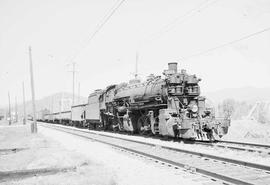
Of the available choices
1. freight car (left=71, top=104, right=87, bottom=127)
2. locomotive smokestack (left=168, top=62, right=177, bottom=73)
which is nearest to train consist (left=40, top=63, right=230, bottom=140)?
locomotive smokestack (left=168, top=62, right=177, bottom=73)

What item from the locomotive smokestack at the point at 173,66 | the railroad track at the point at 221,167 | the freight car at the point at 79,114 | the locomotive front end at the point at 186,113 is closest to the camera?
the railroad track at the point at 221,167

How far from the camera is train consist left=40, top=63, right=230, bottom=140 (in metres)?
17.2

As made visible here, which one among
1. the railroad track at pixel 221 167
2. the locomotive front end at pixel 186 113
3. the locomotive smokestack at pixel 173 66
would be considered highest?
the locomotive smokestack at pixel 173 66

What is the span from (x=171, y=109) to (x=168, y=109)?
17 cm

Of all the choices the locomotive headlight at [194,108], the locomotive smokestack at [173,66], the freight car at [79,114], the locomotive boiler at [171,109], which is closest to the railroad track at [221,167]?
the locomotive boiler at [171,109]

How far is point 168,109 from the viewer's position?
17969 mm

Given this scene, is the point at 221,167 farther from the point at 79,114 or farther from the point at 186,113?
the point at 79,114

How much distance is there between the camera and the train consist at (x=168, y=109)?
17.2 m

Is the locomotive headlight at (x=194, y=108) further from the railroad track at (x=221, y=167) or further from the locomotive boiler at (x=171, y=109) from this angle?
the railroad track at (x=221, y=167)

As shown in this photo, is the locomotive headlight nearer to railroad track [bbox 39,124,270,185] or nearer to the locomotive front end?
the locomotive front end

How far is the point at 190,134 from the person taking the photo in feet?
55.0

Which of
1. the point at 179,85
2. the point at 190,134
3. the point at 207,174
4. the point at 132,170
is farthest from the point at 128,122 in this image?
the point at 207,174

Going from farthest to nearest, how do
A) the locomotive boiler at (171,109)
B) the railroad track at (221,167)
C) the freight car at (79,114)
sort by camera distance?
the freight car at (79,114), the locomotive boiler at (171,109), the railroad track at (221,167)

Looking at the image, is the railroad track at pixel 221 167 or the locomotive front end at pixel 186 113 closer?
the railroad track at pixel 221 167
